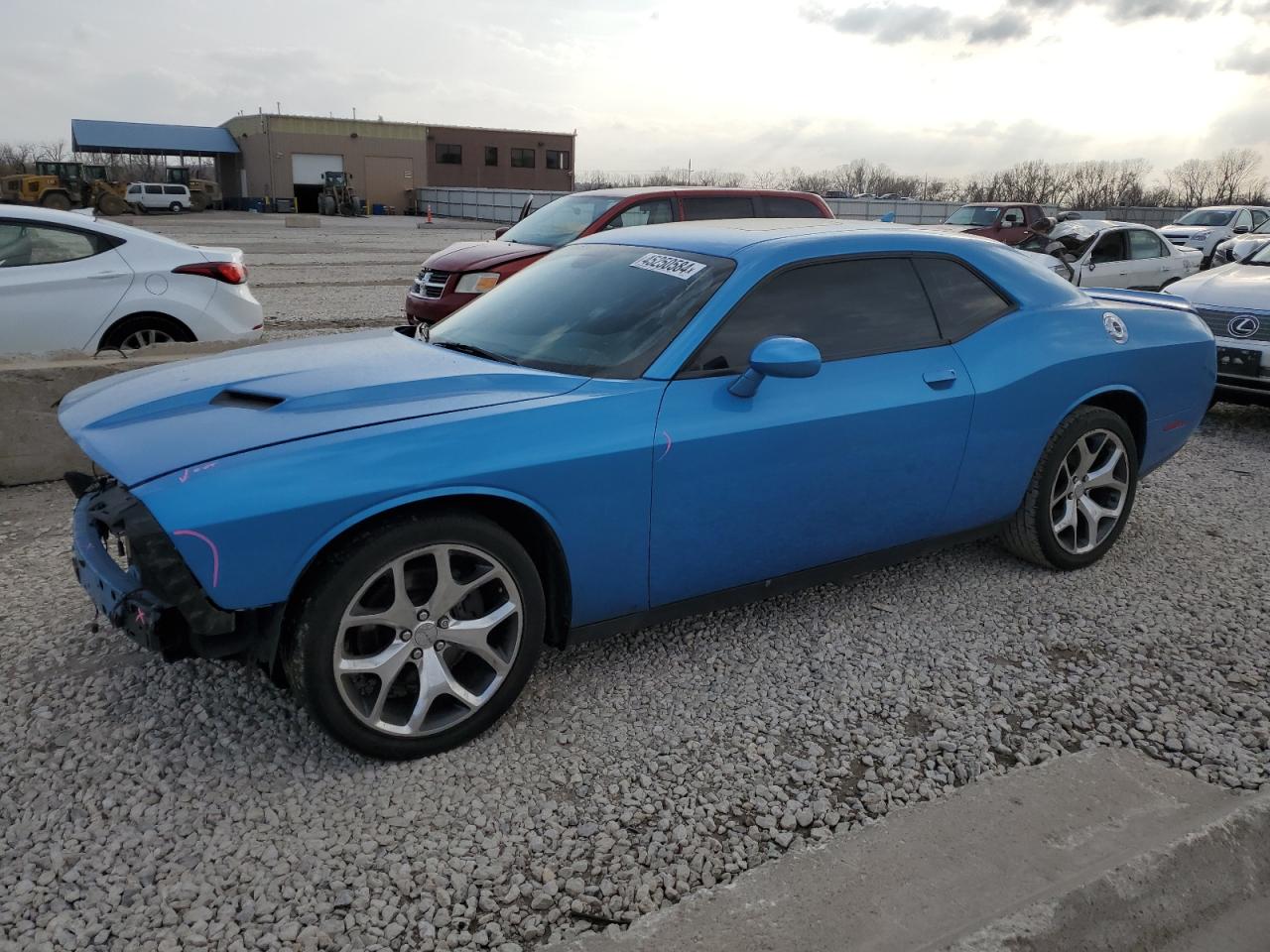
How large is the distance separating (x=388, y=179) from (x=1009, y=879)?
6676cm

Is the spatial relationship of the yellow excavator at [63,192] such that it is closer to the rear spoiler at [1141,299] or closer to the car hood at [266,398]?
the car hood at [266,398]

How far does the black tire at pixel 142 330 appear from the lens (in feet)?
21.4

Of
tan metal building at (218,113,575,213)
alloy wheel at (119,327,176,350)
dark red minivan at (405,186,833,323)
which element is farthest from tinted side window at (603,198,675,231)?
tan metal building at (218,113,575,213)

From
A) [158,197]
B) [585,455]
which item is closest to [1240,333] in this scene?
[585,455]

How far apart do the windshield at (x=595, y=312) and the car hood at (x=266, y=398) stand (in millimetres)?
155

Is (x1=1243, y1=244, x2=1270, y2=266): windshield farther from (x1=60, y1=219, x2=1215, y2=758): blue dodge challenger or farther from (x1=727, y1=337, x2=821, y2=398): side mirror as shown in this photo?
(x1=727, y1=337, x2=821, y2=398): side mirror

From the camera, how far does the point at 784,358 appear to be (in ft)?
10.0

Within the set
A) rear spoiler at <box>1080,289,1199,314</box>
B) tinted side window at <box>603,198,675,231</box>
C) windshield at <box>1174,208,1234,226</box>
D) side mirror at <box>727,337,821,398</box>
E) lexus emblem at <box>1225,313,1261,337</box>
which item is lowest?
lexus emblem at <box>1225,313,1261,337</box>

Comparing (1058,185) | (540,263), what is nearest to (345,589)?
(540,263)

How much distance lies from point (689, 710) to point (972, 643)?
1.28 m

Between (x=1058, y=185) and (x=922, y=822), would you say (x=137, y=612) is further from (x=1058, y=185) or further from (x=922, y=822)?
(x=1058, y=185)

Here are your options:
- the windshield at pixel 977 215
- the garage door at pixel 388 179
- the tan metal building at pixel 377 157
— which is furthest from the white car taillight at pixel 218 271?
the garage door at pixel 388 179

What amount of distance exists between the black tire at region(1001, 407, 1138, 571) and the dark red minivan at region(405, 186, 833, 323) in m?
5.57

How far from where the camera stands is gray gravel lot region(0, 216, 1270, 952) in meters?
2.35
